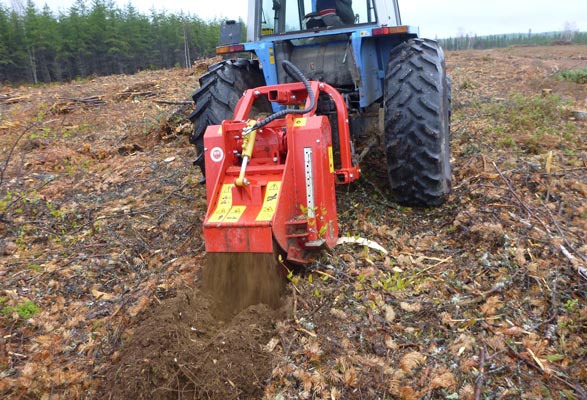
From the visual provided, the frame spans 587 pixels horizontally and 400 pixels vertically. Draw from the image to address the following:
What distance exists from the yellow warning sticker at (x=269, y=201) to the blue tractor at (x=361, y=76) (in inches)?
41.1

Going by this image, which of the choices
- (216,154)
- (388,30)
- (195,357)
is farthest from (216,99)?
(195,357)

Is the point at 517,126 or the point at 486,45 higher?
the point at 486,45

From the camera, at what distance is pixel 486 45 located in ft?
223

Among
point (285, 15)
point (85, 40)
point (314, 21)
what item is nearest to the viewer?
point (314, 21)

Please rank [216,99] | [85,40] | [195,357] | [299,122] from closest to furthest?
1. [195,357]
2. [299,122]
3. [216,99]
4. [85,40]

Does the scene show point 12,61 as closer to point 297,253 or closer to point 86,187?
point 86,187

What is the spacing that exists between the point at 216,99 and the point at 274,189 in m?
1.60

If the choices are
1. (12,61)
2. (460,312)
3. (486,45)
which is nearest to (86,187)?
(460,312)

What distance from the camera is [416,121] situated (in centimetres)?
374

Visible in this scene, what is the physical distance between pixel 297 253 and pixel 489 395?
1.40 meters

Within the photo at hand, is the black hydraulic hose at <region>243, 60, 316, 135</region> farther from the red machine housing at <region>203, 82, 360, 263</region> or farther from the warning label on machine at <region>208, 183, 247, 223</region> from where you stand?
the warning label on machine at <region>208, 183, 247, 223</region>

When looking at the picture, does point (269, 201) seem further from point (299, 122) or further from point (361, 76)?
point (361, 76)

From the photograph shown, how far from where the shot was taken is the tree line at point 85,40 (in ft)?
116

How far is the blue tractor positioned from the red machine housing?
0.66 m
